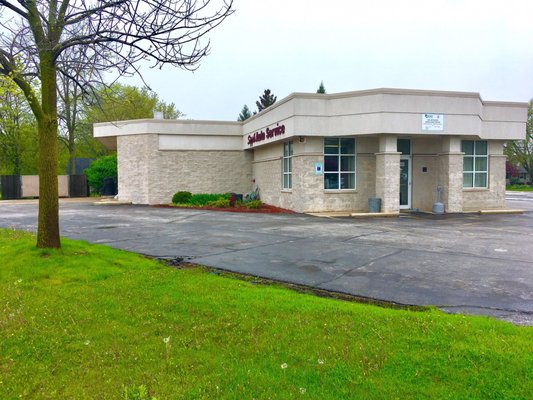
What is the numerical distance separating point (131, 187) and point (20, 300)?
21558 millimetres

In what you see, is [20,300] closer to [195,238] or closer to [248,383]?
[248,383]

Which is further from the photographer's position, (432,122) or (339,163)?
(339,163)

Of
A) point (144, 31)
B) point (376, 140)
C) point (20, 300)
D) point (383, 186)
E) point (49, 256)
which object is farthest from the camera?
point (376, 140)

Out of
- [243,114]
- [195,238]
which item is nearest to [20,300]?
[195,238]

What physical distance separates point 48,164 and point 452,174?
1658cm

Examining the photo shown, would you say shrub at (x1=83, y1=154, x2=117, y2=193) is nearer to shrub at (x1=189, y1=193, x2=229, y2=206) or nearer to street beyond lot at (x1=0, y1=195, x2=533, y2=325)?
shrub at (x1=189, y1=193, x2=229, y2=206)

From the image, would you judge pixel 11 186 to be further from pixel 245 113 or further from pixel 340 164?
pixel 245 113

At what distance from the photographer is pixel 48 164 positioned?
7.96m

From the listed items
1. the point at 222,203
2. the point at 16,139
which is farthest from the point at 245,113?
the point at 222,203

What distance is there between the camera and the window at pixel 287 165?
20.5 metres

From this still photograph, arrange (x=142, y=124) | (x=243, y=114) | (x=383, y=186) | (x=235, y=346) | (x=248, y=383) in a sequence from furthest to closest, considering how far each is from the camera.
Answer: (x=243, y=114) < (x=142, y=124) < (x=383, y=186) < (x=235, y=346) < (x=248, y=383)

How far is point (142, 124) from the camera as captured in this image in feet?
82.4

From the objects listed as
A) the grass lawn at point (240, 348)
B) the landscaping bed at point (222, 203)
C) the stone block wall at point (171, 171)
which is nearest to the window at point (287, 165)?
the landscaping bed at point (222, 203)

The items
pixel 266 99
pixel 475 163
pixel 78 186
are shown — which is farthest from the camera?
pixel 266 99
